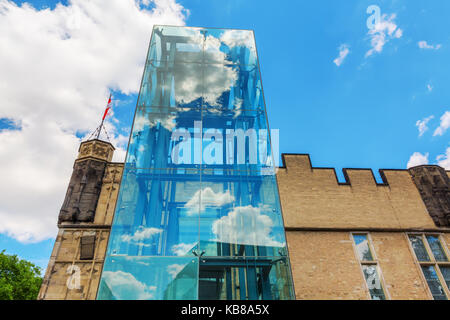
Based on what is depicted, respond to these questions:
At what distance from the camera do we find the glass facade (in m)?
7.39

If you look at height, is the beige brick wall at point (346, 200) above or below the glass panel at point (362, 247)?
above

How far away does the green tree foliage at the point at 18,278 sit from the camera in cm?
2089

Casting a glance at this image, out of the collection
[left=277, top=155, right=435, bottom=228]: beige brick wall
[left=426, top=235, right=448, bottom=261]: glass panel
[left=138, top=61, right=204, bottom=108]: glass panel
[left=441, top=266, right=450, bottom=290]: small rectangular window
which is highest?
[left=138, top=61, right=204, bottom=108]: glass panel

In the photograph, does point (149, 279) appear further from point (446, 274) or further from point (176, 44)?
point (446, 274)

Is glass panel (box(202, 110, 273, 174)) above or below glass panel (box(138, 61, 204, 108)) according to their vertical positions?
below

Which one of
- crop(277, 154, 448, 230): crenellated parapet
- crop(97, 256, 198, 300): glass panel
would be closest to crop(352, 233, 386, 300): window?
crop(277, 154, 448, 230): crenellated parapet

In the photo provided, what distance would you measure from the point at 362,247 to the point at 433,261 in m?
2.53

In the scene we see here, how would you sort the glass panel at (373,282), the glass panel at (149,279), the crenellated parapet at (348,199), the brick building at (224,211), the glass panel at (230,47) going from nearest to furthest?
the glass panel at (149,279) < the brick building at (224,211) < the glass panel at (373,282) < the crenellated parapet at (348,199) < the glass panel at (230,47)

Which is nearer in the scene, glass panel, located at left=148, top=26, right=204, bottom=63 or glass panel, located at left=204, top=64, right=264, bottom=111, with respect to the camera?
glass panel, located at left=204, top=64, right=264, bottom=111

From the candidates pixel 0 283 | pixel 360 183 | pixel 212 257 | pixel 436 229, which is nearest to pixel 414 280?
pixel 436 229

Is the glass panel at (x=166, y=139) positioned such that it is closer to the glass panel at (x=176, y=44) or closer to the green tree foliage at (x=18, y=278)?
the glass panel at (x=176, y=44)

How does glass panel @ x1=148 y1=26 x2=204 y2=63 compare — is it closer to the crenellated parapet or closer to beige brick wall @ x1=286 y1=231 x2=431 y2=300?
the crenellated parapet

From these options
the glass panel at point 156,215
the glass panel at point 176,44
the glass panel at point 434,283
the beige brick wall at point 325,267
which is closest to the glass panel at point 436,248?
the glass panel at point 434,283
